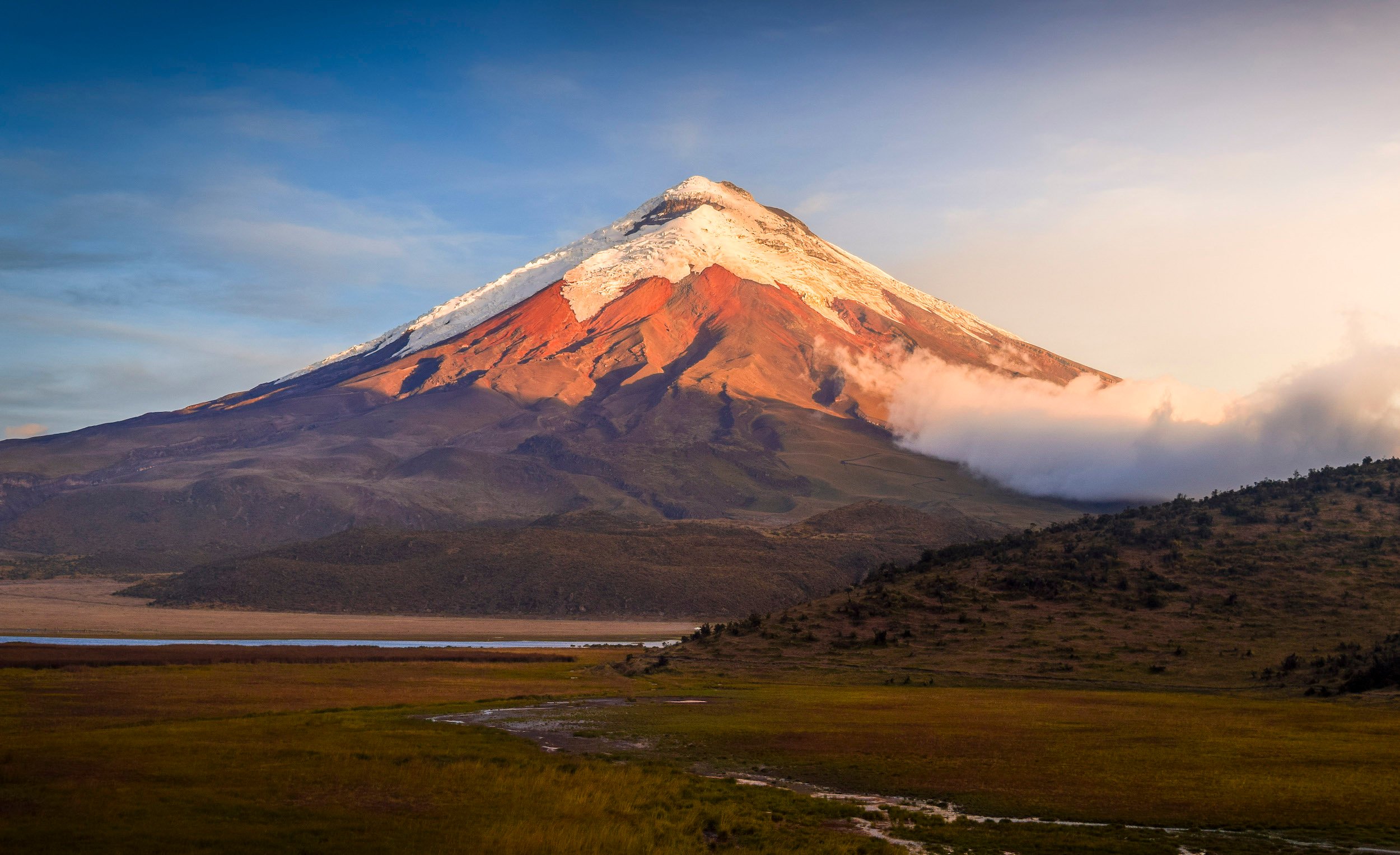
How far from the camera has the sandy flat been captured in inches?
4547

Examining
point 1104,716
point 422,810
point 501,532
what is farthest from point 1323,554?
point 501,532

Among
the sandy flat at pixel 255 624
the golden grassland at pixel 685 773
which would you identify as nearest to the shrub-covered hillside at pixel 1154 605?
the golden grassland at pixel 685 773

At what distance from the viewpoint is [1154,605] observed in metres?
74.1

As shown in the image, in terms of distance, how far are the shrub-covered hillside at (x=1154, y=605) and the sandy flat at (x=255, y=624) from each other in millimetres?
43193

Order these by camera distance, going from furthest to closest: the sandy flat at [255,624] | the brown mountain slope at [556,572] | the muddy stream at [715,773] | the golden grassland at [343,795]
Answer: the brown mountain slope at [556,572], the sandy flat at [255,624], the muddy stream at [715,773], the golden grassland at [343,795]

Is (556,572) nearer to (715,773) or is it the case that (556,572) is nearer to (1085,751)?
(715,773)

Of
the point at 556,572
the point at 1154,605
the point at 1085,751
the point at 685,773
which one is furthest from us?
the point at 556,572

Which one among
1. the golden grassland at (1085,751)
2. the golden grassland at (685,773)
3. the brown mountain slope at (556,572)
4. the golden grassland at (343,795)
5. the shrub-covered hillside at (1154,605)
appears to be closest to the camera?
the golden grassland at (343,795)

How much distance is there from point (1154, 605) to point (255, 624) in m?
101

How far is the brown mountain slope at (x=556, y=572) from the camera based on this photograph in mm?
150125

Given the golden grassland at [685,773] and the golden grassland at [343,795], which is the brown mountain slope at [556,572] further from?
the golden grassland at [343,795]

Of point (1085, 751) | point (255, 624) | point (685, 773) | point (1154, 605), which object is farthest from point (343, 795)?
point (255, 624)

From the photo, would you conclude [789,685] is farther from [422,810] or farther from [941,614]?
[422,810]

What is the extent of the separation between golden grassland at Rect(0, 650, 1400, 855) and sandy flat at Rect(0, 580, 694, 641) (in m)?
65.4
